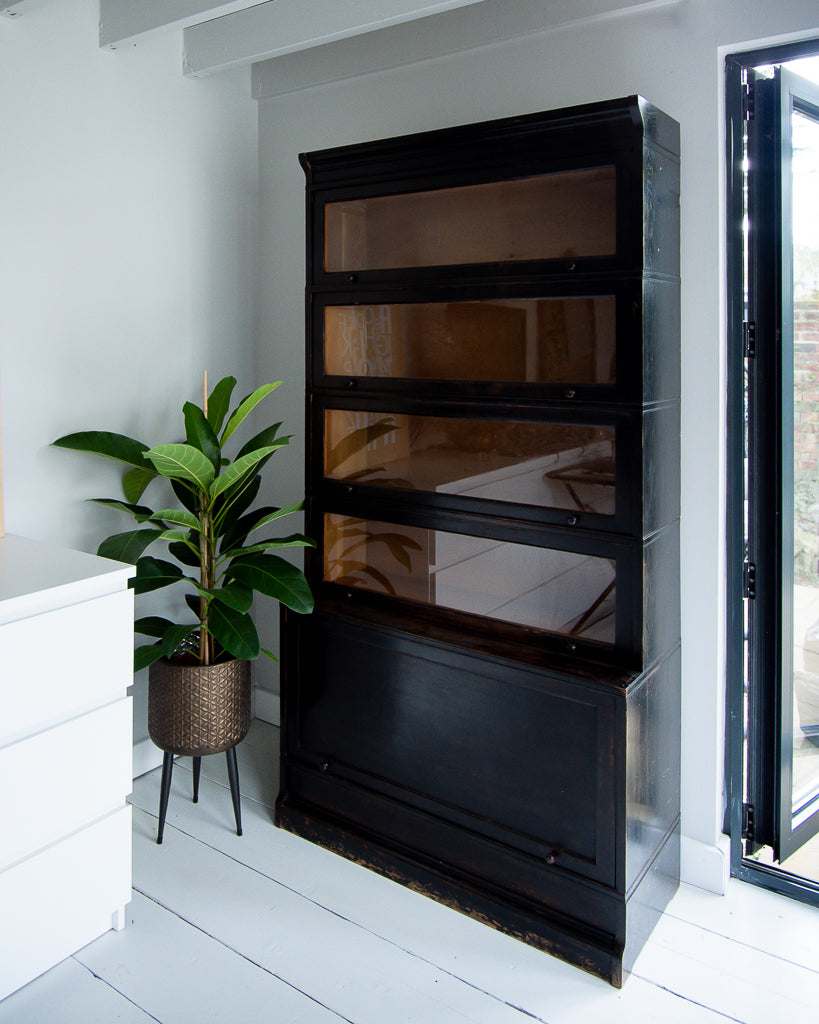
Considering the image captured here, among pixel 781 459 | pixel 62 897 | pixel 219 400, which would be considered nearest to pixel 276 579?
pixel 219 400

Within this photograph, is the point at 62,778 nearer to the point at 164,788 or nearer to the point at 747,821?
the point at 164,788

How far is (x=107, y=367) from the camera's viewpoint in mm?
2580

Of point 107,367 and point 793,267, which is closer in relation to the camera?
point 793,267

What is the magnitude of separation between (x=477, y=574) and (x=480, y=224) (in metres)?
0.86

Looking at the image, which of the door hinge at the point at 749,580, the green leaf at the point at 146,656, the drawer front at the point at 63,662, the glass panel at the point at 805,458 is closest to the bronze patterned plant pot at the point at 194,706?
the green leaf at the point at 146,656

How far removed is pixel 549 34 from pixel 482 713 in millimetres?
1785

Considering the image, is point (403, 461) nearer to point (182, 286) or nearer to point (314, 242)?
point (314, 242)

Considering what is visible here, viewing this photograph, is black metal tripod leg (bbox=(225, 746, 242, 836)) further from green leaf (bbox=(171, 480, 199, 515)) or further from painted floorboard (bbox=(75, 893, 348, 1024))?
green leaf (bbox=(171, 480, 199, 515))

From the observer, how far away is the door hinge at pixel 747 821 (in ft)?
7.54

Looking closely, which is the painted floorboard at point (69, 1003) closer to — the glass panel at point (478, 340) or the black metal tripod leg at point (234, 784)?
the black metal tripod leg at point (234, 784)

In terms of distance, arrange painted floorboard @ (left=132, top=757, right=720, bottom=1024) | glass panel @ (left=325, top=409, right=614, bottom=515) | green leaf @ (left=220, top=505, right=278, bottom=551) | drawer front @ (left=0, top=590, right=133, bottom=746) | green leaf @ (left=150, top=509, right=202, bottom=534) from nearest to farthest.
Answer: drawer front @ (left=0, top=590, right=133, bottom=746) < painted floorboard @ (left=132, top=757, right=720, bottom=1024) < glass panel @ (left=325, top=409, right=614, bottom=515) < green leaf @ (left=150, top=509, right=202, bottom=534) < green leaf @ (left=220, top=505, right=278, bottom=551)

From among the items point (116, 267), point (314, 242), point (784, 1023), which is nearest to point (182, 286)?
point (116, 267)

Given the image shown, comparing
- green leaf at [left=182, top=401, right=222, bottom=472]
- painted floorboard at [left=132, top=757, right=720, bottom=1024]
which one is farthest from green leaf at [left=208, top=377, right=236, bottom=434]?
painted floorboard at [left=132, top=757, right=720, bottom=1024]

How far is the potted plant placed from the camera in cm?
222
